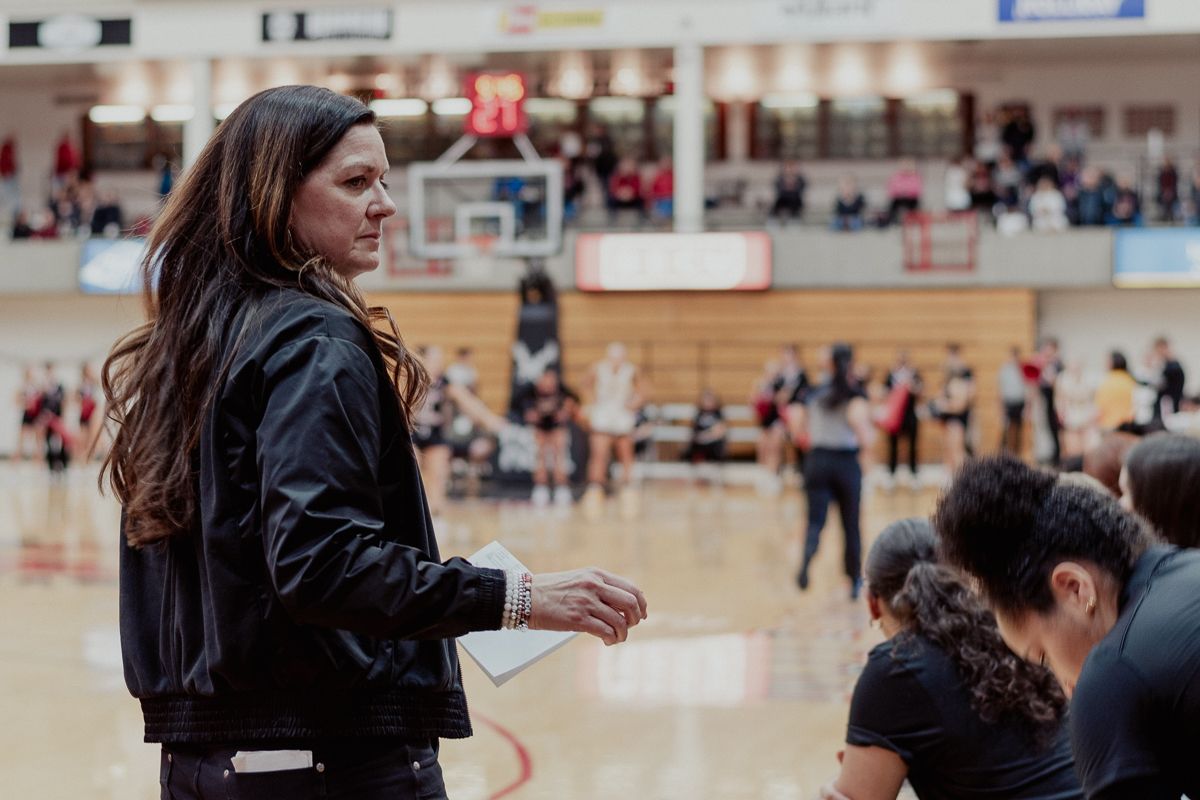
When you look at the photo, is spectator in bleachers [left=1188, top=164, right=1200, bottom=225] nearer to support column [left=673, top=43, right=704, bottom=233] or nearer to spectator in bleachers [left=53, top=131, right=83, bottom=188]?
support column [left=673, top=43, right=704, bottom=233]

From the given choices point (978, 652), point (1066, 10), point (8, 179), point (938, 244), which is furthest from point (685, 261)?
point (978, 652)

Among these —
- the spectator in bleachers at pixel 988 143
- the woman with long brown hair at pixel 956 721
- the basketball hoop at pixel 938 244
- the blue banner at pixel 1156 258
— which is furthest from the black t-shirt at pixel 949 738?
the spectator in bleachers at pixel 988 143

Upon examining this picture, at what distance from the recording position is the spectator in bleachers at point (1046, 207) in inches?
886

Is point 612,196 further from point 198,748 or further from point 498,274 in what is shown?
point 198,748

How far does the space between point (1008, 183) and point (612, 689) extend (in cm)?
1806

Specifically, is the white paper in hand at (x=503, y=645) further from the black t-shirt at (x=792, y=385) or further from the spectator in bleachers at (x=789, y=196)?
the spectator in bleachers at (x=789, y=196)

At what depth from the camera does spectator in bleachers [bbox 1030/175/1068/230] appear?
22516 mm

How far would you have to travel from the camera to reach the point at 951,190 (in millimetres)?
24094

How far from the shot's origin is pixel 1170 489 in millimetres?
3311

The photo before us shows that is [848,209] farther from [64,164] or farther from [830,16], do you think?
[64,164]

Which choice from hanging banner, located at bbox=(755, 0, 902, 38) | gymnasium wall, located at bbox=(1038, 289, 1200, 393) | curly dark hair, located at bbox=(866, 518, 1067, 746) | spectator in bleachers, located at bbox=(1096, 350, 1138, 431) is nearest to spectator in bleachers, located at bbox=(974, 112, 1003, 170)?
Result: gymnasium wall, located at bbox=(1038, 289, 1200, 393)

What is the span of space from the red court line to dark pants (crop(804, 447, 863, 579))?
3854 mm

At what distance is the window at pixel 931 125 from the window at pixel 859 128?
32 cm

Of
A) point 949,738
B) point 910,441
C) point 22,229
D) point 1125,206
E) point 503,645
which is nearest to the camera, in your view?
point 503,645
